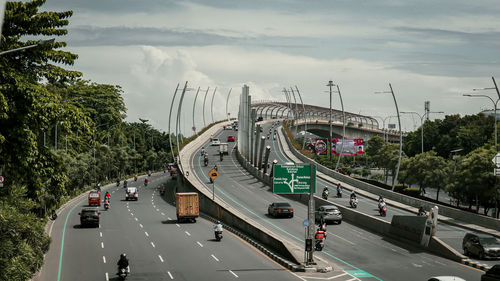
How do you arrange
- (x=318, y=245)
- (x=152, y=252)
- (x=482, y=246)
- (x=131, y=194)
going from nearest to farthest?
1. (x=482, y=246)
2. (x=152, y=252)
3. (x=318, y=245)
4. (x=131, y=194)

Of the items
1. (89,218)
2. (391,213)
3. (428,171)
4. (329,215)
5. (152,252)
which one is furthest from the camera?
(428,171)

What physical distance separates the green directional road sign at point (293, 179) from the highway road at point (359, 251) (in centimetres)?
429

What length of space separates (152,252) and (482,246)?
61.1 feet

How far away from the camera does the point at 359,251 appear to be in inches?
1448

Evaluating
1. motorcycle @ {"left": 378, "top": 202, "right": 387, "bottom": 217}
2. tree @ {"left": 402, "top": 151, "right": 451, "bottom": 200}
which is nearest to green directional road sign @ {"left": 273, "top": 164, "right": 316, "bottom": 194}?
motorcycle @ {"left": 378, "top": 202, "right": 387, "bottom": 217}

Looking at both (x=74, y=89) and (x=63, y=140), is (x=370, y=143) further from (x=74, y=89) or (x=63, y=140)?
(x=63, y=140)

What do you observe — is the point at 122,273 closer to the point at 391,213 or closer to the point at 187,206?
the point at 187,206

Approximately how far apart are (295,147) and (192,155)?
18.7 meters

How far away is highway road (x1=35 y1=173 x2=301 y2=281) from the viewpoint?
29.4 meters

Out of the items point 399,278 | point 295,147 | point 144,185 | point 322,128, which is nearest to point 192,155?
point 144,185

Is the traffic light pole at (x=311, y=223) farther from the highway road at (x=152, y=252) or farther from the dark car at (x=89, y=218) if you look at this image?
the dark car at (x=89, y=218)

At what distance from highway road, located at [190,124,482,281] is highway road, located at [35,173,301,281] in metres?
3.94

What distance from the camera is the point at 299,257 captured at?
108ft

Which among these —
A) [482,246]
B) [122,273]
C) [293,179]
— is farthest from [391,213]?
[122,273]
